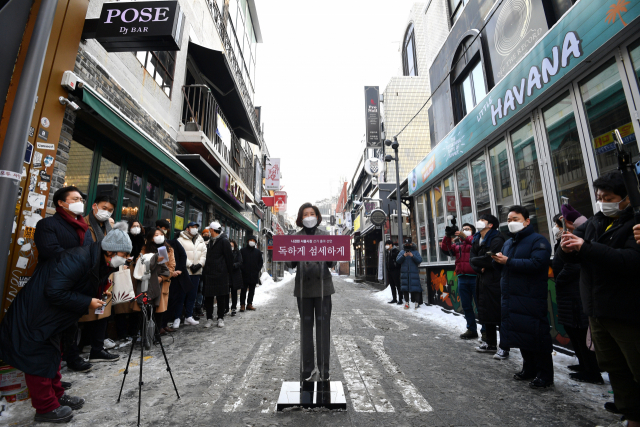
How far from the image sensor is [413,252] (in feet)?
31.3

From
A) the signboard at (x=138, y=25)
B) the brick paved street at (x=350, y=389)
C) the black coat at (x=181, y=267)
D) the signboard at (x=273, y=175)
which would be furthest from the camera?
the signboard at (x=273, y=175)

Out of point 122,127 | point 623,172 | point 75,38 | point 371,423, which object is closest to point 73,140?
point 122,127

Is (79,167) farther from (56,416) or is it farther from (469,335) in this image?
(469,335)

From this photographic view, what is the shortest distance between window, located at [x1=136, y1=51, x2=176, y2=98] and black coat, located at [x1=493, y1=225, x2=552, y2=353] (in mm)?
9082

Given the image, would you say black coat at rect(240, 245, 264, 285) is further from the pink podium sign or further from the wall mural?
the pink podium sign

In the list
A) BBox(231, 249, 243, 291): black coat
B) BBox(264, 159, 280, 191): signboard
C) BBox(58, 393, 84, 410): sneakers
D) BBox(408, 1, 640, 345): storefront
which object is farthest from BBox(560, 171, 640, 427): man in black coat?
BBox(264, 159, 280, 191): signboard

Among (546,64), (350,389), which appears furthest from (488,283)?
(546,64)

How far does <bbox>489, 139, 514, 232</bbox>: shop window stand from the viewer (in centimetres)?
684

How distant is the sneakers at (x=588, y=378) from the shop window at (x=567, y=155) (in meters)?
2.47

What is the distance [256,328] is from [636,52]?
303 inches

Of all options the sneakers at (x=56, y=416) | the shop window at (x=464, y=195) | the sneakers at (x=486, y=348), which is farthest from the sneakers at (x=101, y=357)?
the shop window at (x=464, y=195)

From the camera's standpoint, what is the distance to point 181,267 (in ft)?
19.9

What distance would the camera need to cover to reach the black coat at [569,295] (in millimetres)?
3523

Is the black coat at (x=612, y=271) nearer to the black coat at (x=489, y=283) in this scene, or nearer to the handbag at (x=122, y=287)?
the black coat at (x=489, y=283)
